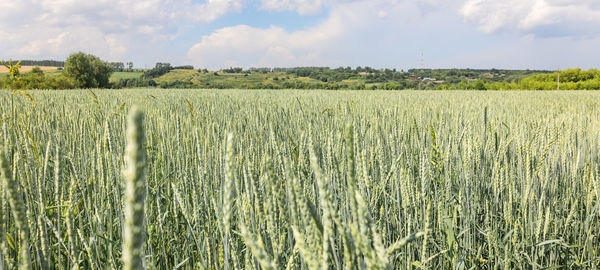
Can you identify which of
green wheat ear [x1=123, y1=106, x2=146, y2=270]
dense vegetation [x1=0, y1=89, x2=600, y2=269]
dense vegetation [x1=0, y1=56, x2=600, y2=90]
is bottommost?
dense vegetation [x1=0, y1=89, x2=600, y2=269]

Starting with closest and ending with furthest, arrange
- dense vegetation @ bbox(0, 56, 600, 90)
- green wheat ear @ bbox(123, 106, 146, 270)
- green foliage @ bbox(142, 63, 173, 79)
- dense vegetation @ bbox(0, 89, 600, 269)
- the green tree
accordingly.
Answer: green wheat ear @ bbox(123, 106, 146, 270) → dense vegetation @ bbox(0, 89, 600, 269) → dense vegetation @ bbox(0, 56, 600, 90) → the green tree → green foliage @ bbox(142, 63, 173, 79)

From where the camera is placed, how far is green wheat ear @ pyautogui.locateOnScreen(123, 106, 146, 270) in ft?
0.58

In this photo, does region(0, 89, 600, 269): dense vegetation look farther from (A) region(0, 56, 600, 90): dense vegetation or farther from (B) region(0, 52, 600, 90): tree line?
(B) region(0, 52, 600, 90): tree line

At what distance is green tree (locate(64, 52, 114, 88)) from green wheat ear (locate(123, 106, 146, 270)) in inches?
1562

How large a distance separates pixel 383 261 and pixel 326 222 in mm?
79

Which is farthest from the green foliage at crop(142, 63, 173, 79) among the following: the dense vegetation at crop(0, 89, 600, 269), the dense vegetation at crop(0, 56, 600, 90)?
the dense vegetation at crop(0, 89, 600, 269)

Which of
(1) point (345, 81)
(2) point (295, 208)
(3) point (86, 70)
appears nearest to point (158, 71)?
(3) point (86, 70)

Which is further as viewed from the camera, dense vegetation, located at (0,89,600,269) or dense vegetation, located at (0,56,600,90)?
dense vegetation, located at (0,56,600,90)

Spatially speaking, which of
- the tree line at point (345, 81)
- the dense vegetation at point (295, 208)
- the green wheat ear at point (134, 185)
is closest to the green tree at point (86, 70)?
the tree line at point (345, 81)

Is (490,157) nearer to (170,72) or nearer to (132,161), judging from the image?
(132,161)

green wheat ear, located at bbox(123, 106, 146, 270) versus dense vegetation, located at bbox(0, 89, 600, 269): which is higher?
green wheat ear, located at bbox(123, 106, 146, 270)

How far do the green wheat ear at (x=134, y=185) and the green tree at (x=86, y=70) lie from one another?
39670 millimetres

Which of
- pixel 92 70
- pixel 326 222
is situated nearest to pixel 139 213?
pixel 326 222

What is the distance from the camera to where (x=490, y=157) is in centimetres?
210
